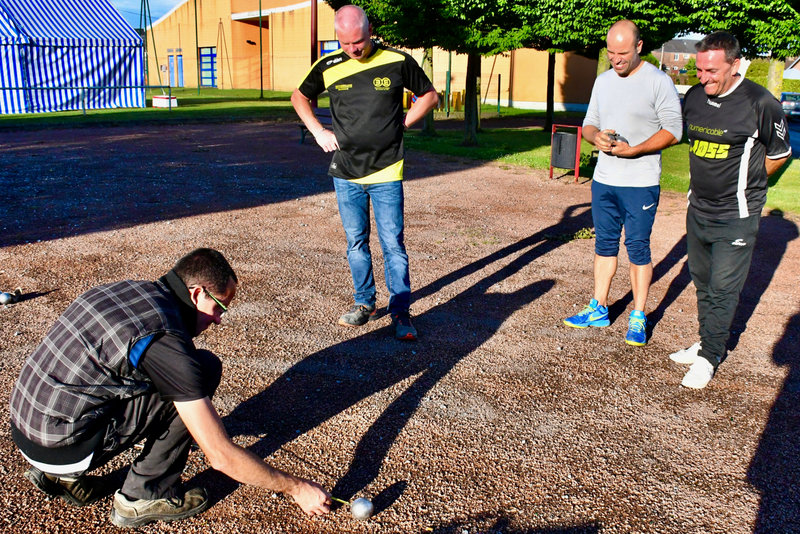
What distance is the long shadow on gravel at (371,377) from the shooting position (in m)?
3.46

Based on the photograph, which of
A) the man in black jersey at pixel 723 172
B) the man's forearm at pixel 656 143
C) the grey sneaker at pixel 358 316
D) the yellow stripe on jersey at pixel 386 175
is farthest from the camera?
the grey sneaker at pixel 358 316

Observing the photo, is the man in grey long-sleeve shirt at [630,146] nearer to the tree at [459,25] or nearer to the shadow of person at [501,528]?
the shadow of person at [501,528]

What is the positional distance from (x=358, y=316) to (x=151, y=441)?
2.44 m

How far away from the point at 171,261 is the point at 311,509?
4.41 metres

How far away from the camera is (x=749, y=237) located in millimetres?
4082

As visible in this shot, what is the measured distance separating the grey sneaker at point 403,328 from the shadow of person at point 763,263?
227 centimetres

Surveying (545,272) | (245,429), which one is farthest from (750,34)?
(245,429)

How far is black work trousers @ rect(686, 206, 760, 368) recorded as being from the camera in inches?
162

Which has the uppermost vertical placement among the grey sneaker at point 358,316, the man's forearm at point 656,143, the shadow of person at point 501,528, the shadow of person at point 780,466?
the man's forearm at point 656,143

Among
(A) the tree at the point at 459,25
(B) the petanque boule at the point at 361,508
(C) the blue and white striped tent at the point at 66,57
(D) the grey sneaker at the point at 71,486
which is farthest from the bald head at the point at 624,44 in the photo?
(C) the blue and white striped tent at the point at 66,57

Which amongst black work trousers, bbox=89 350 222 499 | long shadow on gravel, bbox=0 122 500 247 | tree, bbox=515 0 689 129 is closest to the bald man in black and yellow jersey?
black work trousers, bbox=89 350 222 499

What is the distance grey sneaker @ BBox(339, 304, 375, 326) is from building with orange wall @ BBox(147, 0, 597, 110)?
2811 centimetres

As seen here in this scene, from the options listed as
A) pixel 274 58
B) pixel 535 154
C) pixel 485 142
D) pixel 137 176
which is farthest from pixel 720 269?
pixel 274 58

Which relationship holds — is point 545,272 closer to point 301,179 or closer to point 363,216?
point 363,216
